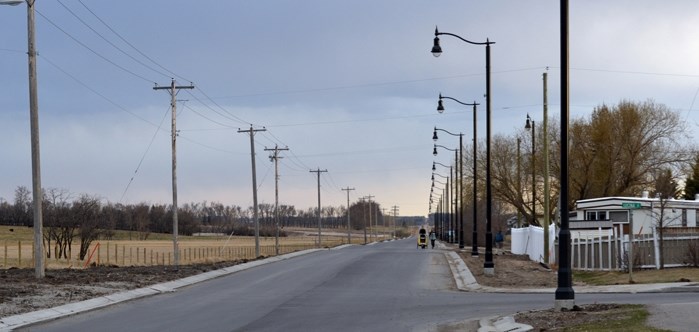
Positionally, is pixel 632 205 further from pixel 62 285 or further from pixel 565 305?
pixel 62 285

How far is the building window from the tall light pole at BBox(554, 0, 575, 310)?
1315 inches

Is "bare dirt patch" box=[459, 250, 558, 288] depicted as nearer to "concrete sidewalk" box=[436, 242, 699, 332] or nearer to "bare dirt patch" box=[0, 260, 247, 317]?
"concrete sidewalk" box=[436, 242, 699, 332]

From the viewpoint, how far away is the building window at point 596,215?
159 feet

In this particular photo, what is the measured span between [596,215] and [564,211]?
34.1m

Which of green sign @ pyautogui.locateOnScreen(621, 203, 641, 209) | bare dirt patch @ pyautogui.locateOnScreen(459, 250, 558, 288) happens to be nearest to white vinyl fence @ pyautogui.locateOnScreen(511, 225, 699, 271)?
bare dirt patch @ pyautogui.locateOnScreen(459, 250, 558, 288)

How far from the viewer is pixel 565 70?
16.3 m

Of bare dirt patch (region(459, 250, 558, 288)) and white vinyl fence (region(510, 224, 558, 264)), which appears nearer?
bare dirt patch (region(459, 250, 558, 288))

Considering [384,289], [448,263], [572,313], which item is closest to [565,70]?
[572,313]

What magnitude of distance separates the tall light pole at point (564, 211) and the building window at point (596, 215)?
110ft

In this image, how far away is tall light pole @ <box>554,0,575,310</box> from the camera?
53.2 ft

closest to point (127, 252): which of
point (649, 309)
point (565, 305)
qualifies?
point (565, 305)

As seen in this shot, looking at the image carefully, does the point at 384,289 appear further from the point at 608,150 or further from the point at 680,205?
the point at 608,150

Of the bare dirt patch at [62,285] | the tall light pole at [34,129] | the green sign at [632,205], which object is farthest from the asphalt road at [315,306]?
the green sign at [632,205]

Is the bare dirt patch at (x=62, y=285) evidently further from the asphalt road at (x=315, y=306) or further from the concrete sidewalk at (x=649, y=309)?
the concrete sidewalk at (x=649, y=309)
